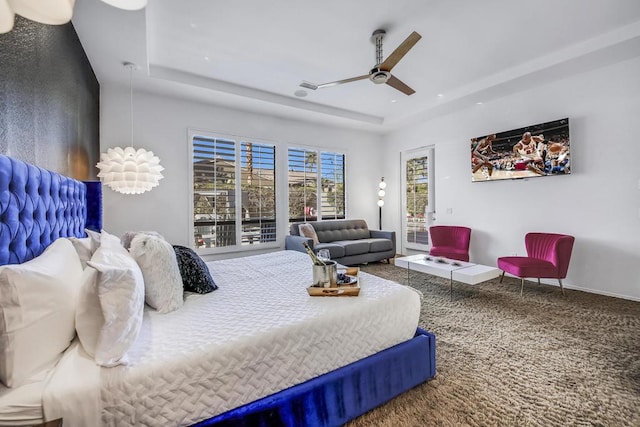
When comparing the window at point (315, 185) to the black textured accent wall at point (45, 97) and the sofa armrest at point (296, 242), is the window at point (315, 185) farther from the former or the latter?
the black textured accent wall at point (45, 97)

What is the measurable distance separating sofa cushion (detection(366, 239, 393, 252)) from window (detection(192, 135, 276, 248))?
6.15 ft

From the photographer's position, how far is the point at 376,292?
187cm

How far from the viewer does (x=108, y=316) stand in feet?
3.60

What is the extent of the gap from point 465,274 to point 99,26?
4404mm

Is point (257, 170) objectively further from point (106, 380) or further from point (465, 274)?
point (106, 380)

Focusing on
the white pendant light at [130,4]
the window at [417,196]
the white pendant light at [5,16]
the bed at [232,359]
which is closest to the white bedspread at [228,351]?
the bed at [232,359]

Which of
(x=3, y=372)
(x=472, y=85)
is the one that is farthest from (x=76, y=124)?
(x=472, y=85)

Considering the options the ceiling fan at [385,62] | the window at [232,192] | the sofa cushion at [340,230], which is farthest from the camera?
the sofa cushion at [340,230]

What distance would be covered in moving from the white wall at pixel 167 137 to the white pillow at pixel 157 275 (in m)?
2.95

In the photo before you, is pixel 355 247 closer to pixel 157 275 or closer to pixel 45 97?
pixel 157 275

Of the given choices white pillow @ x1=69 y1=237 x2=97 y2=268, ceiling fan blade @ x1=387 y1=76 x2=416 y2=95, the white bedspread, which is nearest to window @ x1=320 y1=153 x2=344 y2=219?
ceiling fan blade @ x1=387 y1=76 x2=416 y2=95

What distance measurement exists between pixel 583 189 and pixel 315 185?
4.25m

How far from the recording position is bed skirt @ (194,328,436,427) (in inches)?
49.8

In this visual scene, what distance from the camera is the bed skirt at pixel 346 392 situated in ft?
4.15
